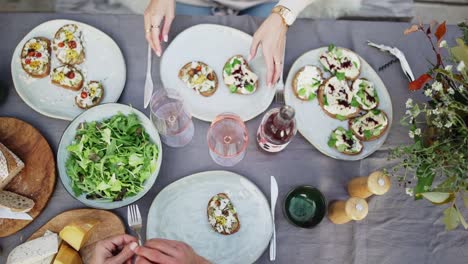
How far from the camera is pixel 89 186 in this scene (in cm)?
98

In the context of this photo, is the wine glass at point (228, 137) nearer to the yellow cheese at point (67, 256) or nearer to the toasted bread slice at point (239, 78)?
the toasted bread slice at point (239, 78)

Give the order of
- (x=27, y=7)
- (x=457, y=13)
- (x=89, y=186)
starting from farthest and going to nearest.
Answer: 1. (x=457, y=13)
2. (x=27, y=7)
3. (x=89, y=186)

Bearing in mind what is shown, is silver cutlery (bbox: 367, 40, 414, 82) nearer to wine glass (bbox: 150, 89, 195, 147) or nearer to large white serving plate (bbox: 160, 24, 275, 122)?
large white serving plate (bbox: 160, 24, 275, 122)

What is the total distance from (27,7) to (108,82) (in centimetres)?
135

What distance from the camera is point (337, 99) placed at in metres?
1.13

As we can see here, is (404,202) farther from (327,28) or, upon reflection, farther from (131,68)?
(131,68)

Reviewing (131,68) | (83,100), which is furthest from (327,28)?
(83,100)

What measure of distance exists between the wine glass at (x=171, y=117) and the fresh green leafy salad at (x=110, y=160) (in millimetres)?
64

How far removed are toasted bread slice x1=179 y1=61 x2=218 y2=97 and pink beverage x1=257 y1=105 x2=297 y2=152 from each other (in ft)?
0.67

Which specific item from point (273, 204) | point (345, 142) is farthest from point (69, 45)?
point (345, 142)

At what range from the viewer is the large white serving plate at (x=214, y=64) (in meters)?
1.13

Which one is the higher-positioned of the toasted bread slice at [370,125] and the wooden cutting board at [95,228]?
the toasted bread slice at [370,125]

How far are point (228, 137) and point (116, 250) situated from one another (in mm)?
414

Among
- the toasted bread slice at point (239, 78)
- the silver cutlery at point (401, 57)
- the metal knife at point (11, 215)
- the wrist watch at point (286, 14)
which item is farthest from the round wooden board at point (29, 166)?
the silver cutlery at point (401, 57)
